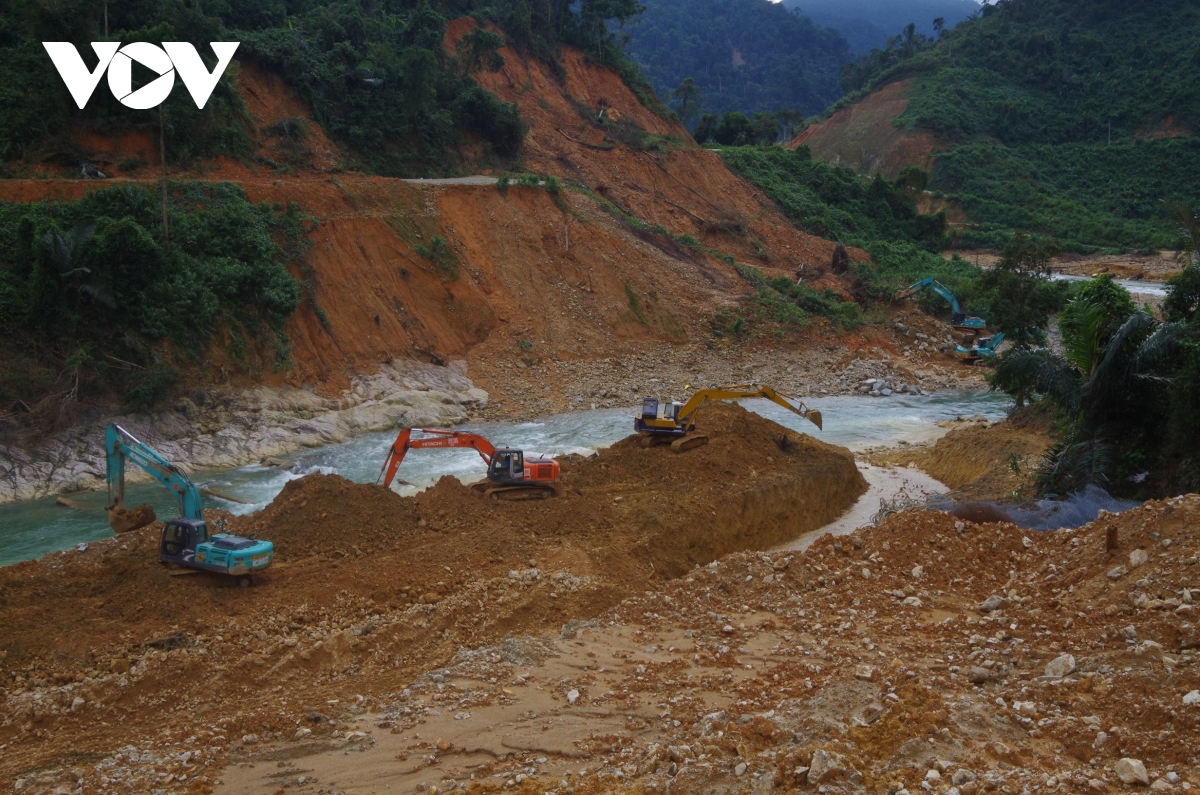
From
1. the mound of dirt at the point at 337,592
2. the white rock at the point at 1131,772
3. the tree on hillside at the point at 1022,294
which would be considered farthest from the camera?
the tree on hillside at the point at 1022,294

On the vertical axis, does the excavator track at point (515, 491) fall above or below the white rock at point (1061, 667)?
below

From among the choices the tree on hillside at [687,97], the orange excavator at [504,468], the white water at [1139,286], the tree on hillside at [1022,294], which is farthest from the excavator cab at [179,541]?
the tree on hillside at [687,97]

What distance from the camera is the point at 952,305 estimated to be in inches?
1683

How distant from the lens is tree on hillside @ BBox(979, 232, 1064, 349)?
30.6m

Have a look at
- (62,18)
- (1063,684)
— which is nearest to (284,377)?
(62,18)

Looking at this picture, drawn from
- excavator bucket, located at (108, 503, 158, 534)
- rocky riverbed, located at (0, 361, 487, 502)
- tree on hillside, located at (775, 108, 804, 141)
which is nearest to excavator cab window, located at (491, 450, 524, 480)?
excavator bucket, located at (108, 503, 158, 534)

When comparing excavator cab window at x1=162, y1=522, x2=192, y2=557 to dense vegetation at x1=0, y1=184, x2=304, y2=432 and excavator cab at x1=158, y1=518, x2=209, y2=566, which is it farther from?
dense vegetation at x1=0, y1=184, x2=304, y2=432

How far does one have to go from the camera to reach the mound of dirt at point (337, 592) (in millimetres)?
11492

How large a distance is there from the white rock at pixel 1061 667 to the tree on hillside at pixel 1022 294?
2270cm

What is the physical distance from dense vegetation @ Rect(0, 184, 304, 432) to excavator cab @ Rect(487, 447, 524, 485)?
1215cm

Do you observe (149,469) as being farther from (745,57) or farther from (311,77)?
(745,57)

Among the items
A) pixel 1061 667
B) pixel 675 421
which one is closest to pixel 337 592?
pixel 675 421

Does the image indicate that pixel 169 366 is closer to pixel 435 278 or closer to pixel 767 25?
pixel 435 278

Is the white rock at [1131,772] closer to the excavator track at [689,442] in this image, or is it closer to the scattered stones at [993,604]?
the scattered stones at [993,604]
